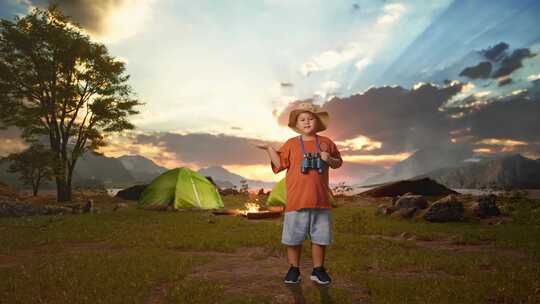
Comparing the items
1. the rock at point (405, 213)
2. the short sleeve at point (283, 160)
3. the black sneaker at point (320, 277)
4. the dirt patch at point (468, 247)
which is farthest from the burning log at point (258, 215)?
the black sneaker at point (320, 277)

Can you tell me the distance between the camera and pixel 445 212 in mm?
15203

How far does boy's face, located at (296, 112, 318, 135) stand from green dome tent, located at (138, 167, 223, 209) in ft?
55.6

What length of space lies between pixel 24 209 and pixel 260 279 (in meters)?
18.7

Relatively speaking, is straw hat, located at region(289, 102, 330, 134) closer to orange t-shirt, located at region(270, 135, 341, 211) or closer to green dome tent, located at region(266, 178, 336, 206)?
orange t-shirt, located at region(270, 135, 341, 211)

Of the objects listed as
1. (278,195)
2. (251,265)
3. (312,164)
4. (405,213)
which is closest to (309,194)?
(312,164)

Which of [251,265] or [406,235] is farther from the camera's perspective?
[406,235]

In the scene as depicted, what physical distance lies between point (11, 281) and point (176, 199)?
1566 cm

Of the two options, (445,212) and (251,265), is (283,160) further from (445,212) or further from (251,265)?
(445,212)

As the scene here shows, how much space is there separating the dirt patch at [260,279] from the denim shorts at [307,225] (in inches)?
A: 31.0

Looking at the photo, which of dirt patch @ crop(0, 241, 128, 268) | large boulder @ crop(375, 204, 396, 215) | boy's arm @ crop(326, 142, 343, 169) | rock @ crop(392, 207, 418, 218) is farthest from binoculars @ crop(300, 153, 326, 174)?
large boulder @ crop(375, 204, 396, 215)

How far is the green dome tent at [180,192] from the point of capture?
22.2m

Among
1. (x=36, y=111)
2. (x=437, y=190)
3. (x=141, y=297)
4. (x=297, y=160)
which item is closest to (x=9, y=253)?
(x=141, y=297)

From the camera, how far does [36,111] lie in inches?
1025

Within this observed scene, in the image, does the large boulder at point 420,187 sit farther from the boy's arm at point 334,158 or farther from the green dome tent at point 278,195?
the boy's arm at point 334,158
